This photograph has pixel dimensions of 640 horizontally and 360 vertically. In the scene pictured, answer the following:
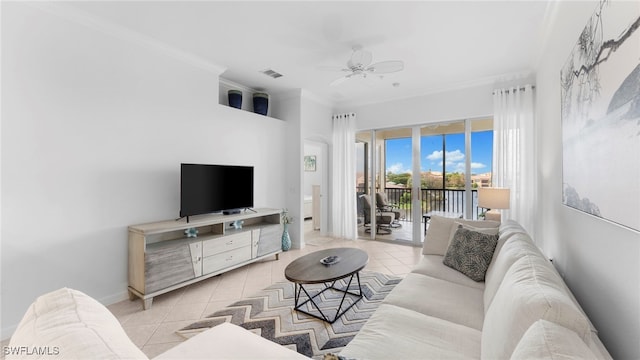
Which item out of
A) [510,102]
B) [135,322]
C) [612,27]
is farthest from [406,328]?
[510,102]

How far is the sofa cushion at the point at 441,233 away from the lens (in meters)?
2.84

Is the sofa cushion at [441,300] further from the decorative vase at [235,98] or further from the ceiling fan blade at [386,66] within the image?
the decorative vase at [235,98]

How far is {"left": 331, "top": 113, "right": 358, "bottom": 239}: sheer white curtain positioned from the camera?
5.45 m

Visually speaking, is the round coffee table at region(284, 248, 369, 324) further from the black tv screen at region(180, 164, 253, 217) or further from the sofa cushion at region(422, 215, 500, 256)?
the black tv screen at region(180, 164, 253, 217)

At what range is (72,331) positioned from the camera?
682 millimetres

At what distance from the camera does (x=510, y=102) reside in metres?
4.03

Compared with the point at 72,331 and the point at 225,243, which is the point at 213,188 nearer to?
the point at 225,243

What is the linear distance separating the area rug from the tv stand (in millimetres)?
670

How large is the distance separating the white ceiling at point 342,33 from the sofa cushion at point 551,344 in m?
2.56

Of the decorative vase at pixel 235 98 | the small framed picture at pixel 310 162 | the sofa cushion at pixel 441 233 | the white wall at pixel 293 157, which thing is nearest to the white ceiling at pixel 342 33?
the decorative vase at pixel 235 98

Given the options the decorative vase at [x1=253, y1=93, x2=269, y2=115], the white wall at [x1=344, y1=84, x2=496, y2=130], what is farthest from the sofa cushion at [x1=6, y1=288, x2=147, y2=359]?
the white wall at [x1=344, y1=84, x2=496, y2=130]

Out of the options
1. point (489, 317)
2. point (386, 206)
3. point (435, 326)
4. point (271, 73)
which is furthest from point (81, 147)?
point (386, 206)

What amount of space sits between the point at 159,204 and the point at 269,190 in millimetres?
1874

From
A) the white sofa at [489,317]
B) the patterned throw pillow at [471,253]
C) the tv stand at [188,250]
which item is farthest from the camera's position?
the tv stand at [188,250]
